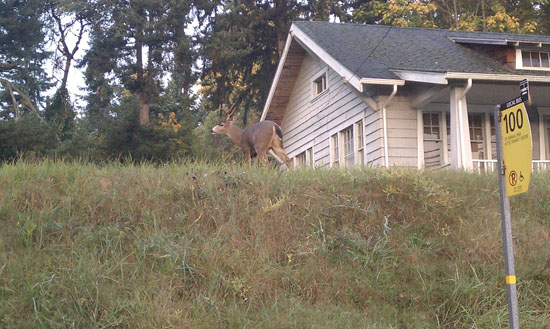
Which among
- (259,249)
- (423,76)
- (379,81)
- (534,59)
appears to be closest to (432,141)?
(423,76)

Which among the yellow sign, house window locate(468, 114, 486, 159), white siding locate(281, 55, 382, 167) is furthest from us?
house window locate(468, 114, 486, 159)

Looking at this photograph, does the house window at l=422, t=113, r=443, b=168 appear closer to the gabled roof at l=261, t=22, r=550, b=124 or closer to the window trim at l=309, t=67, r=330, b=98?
the gabled roof at l=261, t=22, r=550, b=124

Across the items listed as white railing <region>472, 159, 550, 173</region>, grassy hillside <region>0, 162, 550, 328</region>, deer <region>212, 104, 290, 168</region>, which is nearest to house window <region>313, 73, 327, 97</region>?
deer <region>212, 104, 290, 168</region>

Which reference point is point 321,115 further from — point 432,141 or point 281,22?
point 281,22

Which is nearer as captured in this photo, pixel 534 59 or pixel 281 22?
pixel 534 59

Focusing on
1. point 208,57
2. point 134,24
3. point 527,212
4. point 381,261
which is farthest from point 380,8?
point 381,261

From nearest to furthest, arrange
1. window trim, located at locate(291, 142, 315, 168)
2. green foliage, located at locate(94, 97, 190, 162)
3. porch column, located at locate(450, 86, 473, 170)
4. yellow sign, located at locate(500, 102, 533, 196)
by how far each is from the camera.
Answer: yellow sign, located at locate(500, 102, 533, 196) → porch column, located at locate(450, 86, 473, 170) → window trim, located at locate(291, 142, 315, 168) → green foliage, located at locate(94, 97, 190, 162)

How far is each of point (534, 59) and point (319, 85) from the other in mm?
6453

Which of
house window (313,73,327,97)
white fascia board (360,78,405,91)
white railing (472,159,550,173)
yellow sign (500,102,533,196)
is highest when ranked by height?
house window (313,73,327,97)

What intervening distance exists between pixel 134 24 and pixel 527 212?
2372cm

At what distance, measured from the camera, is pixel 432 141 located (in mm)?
19875

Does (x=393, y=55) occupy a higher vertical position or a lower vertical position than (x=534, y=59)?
higher

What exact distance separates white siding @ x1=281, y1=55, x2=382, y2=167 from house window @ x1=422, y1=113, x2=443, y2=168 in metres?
1.57

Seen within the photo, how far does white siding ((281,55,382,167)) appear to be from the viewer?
19641 millimetres
